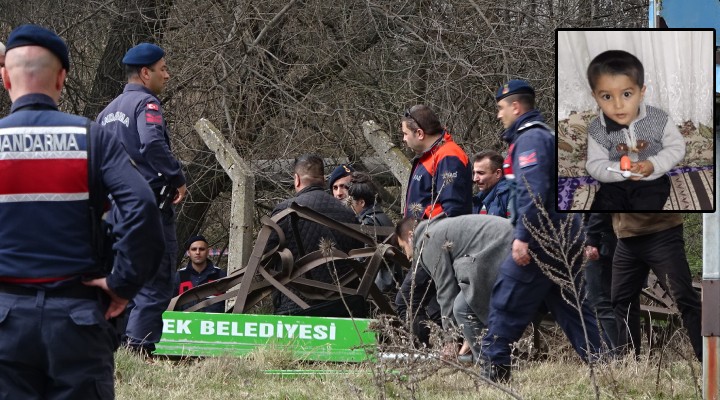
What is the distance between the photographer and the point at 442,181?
7758mm

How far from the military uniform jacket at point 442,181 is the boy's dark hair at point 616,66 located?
3082mm

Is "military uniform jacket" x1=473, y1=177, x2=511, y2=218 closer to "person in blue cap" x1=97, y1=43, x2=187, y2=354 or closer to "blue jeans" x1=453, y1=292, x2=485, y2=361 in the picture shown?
"blue jeans" x1=453, y1=292, x2=485, y2=361

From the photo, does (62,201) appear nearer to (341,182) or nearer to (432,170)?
(432,170)

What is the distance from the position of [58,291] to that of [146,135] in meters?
3.64

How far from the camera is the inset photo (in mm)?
4504

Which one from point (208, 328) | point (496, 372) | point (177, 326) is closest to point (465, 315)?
point (496, 372)

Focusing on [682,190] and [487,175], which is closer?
[682,190]

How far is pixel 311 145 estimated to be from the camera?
12.1m

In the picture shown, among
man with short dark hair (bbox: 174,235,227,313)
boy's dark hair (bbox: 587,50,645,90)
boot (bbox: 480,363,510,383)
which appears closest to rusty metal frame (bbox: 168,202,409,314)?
man with short dark hair (bbox: 174,235,227,313)

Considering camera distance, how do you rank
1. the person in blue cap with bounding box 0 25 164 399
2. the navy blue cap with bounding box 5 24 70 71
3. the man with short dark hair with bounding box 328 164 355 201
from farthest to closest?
the man with short dark hair with bounding box 328 164 355 201, the navy blue cap with bounding box 5 24 70 71, the person in blue cap with bounding box 0 25 164 399

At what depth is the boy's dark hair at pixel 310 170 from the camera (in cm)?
893

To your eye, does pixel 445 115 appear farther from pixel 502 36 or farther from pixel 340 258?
pixel 340 258

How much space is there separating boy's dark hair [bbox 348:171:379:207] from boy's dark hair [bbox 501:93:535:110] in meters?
2.57

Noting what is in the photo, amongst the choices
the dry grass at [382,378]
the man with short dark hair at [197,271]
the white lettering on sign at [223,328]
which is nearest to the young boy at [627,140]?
the dry grass at [382,378]
